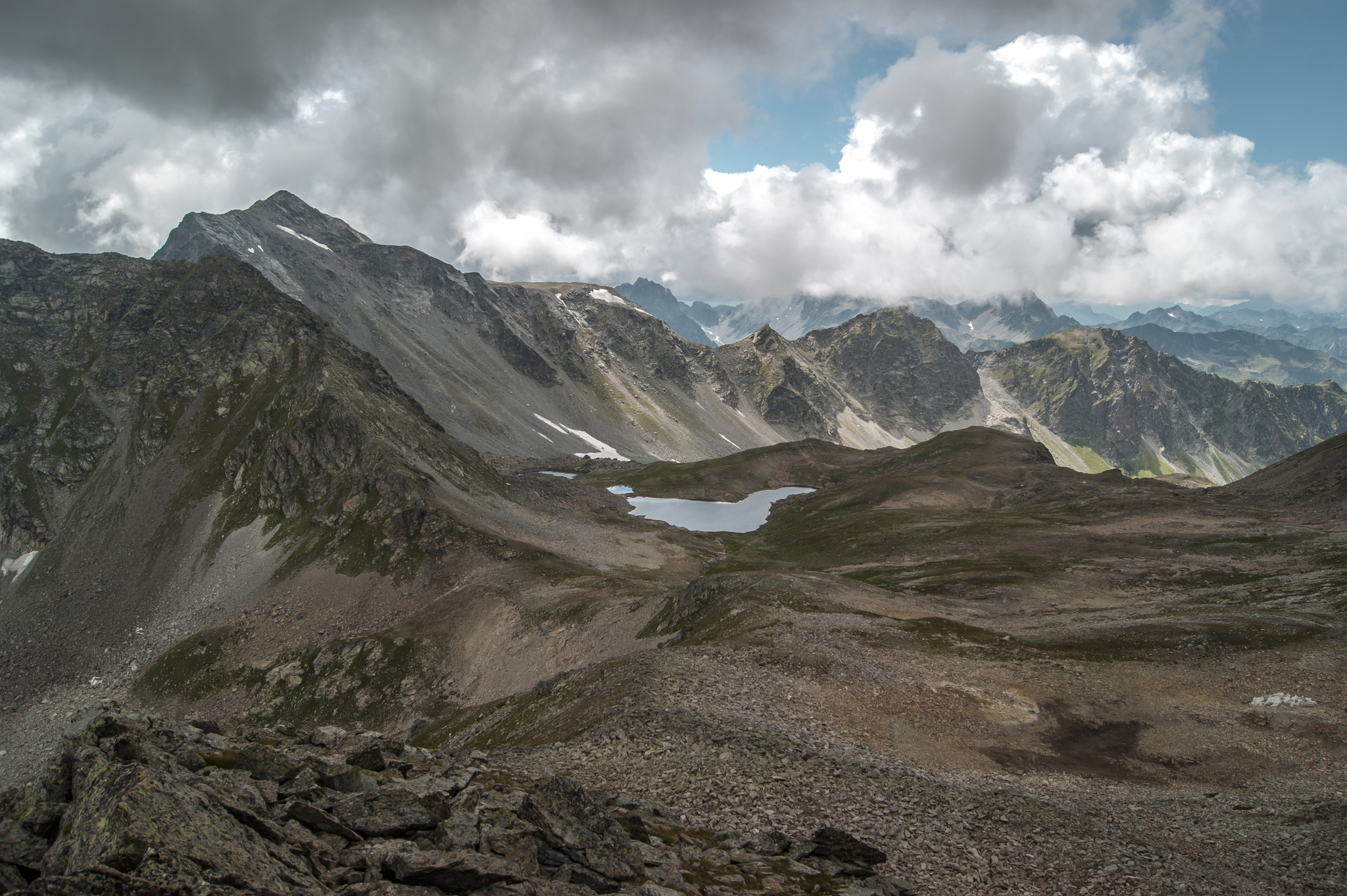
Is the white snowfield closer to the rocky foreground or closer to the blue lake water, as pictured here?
the rocky foreground

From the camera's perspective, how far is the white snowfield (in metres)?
33.4

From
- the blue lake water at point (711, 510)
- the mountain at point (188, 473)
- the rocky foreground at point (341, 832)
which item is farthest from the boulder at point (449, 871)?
the blue lake water at point (711, 510)

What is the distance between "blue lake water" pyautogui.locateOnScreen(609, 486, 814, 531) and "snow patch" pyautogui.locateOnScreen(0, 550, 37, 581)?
108260mm

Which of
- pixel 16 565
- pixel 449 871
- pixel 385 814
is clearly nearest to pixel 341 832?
pixel 385 814

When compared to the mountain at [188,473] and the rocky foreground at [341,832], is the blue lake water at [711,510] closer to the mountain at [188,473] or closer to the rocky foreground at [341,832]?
the mountain at [188,473]

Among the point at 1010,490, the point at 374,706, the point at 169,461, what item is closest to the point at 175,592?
the point at 169,461

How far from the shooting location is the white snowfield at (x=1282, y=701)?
3344 cm

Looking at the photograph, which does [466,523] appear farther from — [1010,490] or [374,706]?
[1010,490]

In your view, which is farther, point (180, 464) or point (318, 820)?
point (180, 464)

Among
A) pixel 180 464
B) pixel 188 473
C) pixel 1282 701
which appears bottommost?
pixel 1282 701

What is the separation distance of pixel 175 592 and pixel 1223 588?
128278 mm

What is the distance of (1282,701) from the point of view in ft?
111

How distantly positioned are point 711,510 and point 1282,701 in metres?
143

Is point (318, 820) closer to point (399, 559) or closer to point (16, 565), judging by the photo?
point (399, 559)
